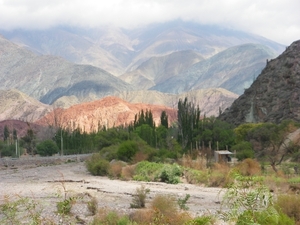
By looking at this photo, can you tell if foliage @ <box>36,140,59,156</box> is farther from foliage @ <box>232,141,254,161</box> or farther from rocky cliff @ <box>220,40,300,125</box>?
foliage @ <box>232,141,254,161</box>

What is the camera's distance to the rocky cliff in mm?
69625

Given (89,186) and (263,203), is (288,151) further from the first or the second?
(263,203)

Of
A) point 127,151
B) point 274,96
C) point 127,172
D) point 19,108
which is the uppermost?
point 19,108

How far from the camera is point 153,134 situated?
179 feet

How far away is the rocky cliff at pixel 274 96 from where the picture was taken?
69.6 meters

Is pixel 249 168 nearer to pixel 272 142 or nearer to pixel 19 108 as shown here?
pixel 272 142

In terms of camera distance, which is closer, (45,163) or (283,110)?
(45,163)

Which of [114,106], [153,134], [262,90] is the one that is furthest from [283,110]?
[114,106]

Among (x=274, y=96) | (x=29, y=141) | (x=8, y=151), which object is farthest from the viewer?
(x=29, y=141)

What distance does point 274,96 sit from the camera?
74.8 meters

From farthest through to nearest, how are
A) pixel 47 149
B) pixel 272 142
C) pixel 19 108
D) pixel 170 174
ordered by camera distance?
pixel 19 108 < pixel 47 149 < pixel 272 142 < pixel 170 174

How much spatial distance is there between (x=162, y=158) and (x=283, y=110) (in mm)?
38278

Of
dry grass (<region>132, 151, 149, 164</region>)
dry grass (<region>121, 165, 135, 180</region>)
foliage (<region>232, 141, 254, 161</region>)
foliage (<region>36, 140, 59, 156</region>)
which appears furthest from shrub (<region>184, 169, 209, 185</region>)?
foliage (<region>36, 140, 59, 156</region>)

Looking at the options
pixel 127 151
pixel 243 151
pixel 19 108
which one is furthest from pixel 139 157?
pixel 19 108
